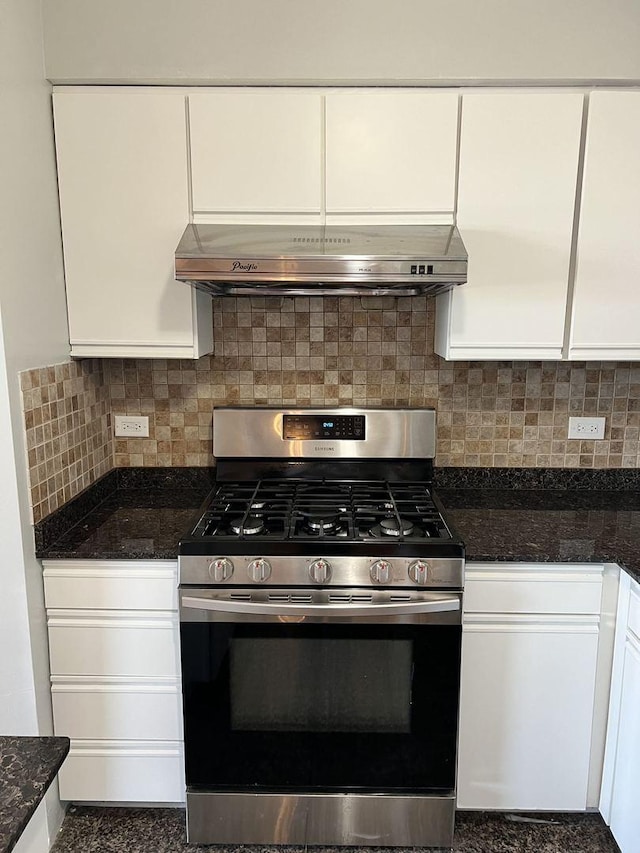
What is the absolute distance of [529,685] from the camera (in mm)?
1753

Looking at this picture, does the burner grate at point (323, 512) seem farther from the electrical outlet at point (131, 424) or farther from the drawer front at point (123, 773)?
the drawer front at point (123, 773)

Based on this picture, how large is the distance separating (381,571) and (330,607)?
A: 0.56 feet

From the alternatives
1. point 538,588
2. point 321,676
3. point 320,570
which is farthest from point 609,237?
point 321,676

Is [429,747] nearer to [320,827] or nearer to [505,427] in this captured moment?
[320,827]

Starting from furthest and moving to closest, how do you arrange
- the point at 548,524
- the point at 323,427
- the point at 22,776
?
the point at 323,427
the point at 548,524
the point at 22,776

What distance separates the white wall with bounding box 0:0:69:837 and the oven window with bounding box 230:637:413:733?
583 millimetres

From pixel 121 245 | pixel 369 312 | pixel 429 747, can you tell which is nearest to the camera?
pixel 429 747

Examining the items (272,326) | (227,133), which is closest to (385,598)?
(272,326)

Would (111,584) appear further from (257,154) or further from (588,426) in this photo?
(588,426)

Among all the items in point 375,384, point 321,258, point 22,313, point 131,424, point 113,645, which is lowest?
point 113,645

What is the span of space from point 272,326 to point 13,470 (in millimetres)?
1019

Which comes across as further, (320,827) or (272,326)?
(272,326)

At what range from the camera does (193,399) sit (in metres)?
2.26

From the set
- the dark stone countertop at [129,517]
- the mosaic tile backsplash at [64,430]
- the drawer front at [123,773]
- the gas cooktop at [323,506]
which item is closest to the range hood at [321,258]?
the mosaic tile backsplash at [64,430]
